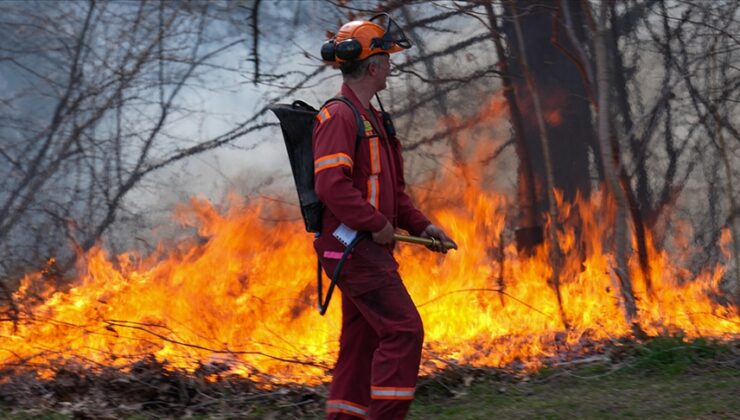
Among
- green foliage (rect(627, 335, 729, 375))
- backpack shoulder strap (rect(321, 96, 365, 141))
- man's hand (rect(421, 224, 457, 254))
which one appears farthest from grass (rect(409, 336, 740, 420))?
backpack shoulder strap (rect(321, 96, 365, 141))

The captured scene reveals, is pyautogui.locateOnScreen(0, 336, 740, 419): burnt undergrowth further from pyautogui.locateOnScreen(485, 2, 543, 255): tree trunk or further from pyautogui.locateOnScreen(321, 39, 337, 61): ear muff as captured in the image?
pyautogui.locateOnScreen(321, 39, 337, 61): ear muff

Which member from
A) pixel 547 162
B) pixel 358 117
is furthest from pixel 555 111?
pixel 358 117

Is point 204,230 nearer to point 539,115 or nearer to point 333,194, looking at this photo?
point 539,115

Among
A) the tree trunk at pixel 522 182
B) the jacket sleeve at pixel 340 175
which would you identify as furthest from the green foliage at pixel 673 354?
the jacket sleeve at pixel 340 175

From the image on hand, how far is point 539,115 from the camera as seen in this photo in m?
7.98

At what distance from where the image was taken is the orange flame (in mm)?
6953

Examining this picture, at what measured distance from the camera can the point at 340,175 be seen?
4.17 metres

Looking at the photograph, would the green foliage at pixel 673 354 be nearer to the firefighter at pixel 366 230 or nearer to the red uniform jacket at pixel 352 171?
the firefighter at pixel 366 230

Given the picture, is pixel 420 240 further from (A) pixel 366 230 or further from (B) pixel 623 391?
(B) pixel 623 391

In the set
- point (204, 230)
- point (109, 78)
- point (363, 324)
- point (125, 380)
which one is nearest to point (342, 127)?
point (363, 324)

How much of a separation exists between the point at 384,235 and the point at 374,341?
1.95ft

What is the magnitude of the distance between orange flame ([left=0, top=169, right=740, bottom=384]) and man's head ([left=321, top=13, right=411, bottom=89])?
103 inches

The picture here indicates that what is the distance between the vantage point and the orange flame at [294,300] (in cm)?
695

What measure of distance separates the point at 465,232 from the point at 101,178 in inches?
117
